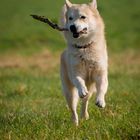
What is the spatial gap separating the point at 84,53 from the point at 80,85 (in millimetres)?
610

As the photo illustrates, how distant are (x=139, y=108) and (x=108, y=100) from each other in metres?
2.14

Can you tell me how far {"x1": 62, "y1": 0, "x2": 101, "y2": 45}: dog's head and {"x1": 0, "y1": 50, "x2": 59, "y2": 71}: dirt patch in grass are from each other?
9.76 metres

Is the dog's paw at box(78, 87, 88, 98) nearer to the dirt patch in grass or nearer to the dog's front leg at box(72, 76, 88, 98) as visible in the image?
the dog's front leg at box(72, 76, 88, 98)

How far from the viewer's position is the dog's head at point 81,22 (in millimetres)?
9055

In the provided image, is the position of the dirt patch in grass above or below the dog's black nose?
below

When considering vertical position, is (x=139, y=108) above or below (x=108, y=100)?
above

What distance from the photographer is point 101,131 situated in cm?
755

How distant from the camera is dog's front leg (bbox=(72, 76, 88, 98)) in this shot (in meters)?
8.73

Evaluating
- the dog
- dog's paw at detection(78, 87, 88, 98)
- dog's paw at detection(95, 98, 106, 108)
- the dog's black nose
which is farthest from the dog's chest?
dog's paw at detection(95, 98, 106, 108)

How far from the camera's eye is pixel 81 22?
9156 mm

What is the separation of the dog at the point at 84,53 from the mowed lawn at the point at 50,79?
0.41m

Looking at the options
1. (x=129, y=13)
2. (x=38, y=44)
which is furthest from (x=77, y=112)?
(x=129, y=13)

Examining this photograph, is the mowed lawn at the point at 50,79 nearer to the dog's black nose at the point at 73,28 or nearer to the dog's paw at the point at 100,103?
the dog's paw at the point at 100,103

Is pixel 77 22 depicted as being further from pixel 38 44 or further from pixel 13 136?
pixel 38 44
